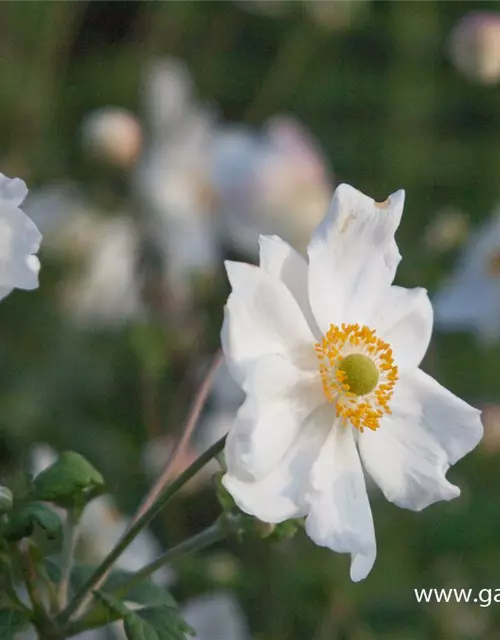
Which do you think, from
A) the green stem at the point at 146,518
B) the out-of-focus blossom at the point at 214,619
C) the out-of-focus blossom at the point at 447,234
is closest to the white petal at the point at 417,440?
the green stem at the point at 146,518

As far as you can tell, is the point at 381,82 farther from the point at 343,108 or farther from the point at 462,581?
the point at 462,581

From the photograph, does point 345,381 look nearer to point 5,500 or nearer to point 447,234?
point 5,500

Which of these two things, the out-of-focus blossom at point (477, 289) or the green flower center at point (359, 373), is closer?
the green flower center at point (359, 373)

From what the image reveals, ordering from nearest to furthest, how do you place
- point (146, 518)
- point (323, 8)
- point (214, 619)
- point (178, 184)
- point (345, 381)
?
point (146, 518)
point (345, 381)
point (214, 619)
point (178, 184)
point (323, 8)

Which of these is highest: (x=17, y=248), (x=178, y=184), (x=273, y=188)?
(x=17, y=248)

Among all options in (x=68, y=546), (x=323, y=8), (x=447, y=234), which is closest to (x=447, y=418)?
(x=68, y=546)

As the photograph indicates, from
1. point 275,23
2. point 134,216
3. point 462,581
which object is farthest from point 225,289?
point 275,23

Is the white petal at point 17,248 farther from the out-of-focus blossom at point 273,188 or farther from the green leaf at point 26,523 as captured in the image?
the out-of-focus blossom at point 273,188
